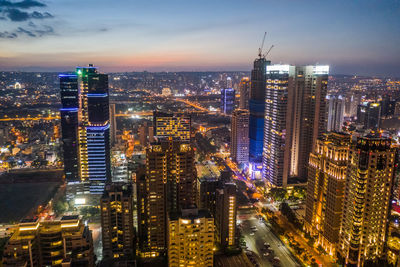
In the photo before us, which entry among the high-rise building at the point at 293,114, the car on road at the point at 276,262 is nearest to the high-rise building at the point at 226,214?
the car on road at the point at 276,262

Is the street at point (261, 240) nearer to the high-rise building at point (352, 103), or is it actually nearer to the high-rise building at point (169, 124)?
the high-rise building at point (169, 124)

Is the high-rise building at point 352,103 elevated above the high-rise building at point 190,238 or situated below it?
above

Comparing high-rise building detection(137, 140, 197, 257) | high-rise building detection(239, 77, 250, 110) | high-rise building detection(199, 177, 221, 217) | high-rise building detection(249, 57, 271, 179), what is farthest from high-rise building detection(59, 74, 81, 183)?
high-rise building detection(239, 77, 250, 110)

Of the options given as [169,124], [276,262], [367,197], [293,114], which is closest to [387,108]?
[293,114]

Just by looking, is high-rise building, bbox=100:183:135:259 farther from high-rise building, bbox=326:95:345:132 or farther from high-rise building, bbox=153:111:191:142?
high-rise building, bbox=326:95:345:132

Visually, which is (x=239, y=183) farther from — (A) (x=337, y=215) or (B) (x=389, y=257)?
(B) (x=389, y=257)
